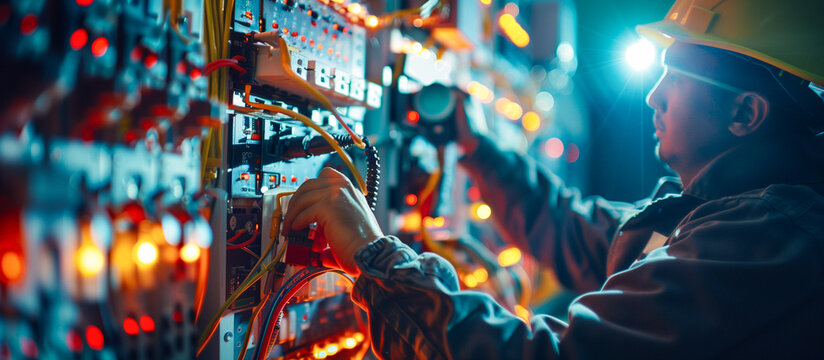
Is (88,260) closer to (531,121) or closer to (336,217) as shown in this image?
(336,217)

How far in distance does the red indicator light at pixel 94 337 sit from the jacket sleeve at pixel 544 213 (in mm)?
1401

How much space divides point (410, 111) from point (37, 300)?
3.81 ft

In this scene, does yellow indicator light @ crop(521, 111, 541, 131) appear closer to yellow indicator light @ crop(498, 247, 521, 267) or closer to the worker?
yellow indicator light @ crop(498, 247, 521, 267)

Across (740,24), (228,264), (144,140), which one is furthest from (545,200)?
(144,140)

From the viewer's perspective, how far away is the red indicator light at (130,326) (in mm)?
440

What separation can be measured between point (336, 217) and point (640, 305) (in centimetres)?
54

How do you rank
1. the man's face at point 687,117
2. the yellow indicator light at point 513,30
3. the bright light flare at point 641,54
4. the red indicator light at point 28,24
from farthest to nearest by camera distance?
the yellow indicator light at point 513,30 < the bright light flare at point 641,54 < the man's face at point 687,117 < the red indicator light at point 28,24

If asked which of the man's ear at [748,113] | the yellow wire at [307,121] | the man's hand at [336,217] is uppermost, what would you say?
the man's ear at [748,113]

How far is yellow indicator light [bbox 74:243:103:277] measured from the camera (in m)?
0.40

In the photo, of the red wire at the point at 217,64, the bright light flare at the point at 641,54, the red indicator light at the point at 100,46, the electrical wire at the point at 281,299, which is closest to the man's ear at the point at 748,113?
the bright light flare at the point at 641,54

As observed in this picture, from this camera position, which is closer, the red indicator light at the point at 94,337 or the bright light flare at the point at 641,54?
the red indicator light at the point at 94,337

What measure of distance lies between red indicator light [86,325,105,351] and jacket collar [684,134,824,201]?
45.3 inches

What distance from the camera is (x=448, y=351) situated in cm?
71

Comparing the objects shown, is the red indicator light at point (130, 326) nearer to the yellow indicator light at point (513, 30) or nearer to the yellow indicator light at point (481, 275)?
the yellow indicator light at point (481, 275)
